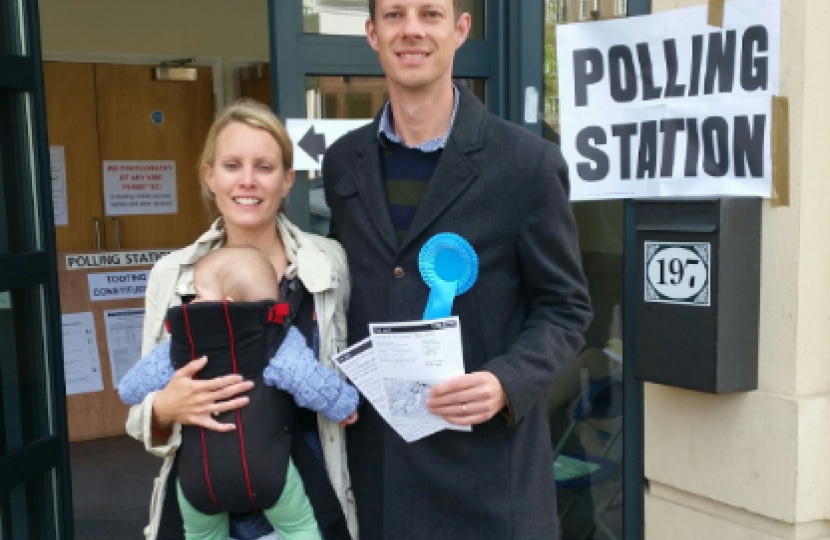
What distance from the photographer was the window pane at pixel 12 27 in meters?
2.97

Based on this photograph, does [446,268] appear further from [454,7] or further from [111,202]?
[111,202]

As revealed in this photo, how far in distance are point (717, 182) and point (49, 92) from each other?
5.04 m

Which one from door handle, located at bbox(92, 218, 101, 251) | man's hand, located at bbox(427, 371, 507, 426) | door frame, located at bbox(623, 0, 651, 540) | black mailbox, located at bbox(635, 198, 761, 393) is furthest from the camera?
door handle, located at bbox(92, 218, 101, 251)

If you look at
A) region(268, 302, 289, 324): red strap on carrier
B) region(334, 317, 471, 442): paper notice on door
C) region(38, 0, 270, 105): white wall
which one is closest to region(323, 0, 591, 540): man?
region(334, 317, 471, 442): paper notice on door

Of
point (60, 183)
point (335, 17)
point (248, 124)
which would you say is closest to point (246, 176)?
point (248, 124)

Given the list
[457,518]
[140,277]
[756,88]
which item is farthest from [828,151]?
[140,277]

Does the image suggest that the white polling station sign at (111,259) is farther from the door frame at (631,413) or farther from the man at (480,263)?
the man at (480,263)

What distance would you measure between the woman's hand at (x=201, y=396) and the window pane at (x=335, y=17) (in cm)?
146

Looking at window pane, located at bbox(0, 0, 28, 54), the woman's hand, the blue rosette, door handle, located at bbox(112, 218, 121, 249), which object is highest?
window pane, located at bbox(0, 0, 28, 54)

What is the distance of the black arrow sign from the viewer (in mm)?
3049

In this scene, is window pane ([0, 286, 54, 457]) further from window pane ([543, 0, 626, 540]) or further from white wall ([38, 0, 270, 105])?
white wall ([38, 0, 270, 105])

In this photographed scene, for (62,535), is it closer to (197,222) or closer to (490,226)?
(490,226)

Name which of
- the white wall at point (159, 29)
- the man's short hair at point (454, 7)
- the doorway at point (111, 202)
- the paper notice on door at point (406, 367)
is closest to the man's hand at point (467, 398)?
the paper notice on door at point (406, 367)

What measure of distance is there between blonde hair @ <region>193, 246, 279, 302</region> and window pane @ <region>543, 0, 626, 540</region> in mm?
1655
